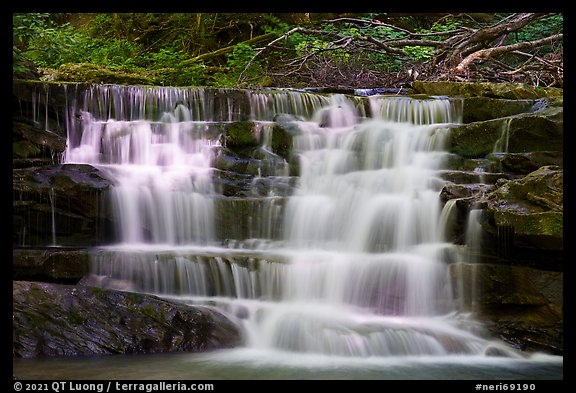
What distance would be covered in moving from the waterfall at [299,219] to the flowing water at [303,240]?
17mm

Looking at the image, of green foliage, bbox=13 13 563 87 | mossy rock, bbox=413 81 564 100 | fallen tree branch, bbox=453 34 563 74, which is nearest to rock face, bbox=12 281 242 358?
green foliage, bbox=13 13 563 87

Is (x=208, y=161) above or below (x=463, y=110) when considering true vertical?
below

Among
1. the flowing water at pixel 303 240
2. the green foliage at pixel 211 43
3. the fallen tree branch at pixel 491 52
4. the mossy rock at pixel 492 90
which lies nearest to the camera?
the flowing water at pixel 303 240

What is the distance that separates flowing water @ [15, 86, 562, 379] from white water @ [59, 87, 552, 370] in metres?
0.02

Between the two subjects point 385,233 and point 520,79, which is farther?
point 520,79

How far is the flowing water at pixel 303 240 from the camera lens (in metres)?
5.38

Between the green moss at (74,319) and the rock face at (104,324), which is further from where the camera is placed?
the green moss at (74,319)

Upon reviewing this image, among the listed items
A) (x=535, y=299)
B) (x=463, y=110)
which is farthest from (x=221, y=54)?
(x=535, y=299)

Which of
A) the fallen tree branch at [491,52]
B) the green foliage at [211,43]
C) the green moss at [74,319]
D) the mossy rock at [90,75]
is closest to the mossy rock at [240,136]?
the green foliage at [211,43]

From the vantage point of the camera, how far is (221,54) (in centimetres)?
1611

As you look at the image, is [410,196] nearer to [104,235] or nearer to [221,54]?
[104,235]

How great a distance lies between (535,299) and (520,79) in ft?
24.3

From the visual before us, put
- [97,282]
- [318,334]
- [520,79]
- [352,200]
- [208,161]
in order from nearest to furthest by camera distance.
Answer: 1. [318,334]
2. [97,282]
3. [352,200]
4. [208,161]
5. [520,79]

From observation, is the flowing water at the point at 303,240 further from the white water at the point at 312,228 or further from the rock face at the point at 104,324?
the rock face at the point at 104,324
